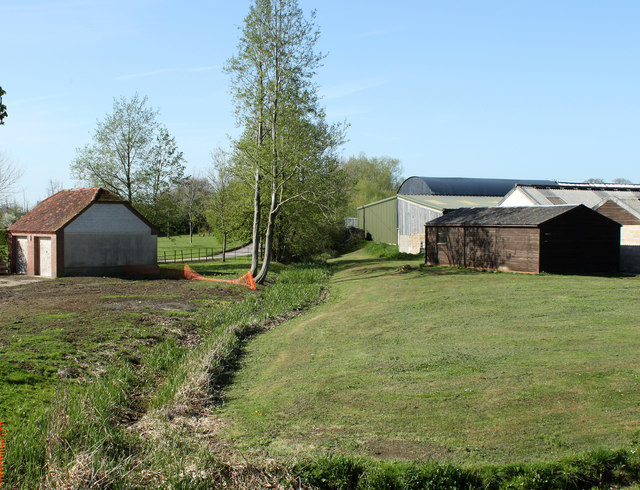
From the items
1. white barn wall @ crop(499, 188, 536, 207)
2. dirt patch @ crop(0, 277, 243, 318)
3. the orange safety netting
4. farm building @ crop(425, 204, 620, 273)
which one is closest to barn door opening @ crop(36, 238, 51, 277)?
dirt patch @ crop(0, 277, 243, 318)

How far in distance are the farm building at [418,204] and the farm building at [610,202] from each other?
205 inches

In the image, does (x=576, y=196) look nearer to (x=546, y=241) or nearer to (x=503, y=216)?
(x=503, y=216)

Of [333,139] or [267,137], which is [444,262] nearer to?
[333,139]

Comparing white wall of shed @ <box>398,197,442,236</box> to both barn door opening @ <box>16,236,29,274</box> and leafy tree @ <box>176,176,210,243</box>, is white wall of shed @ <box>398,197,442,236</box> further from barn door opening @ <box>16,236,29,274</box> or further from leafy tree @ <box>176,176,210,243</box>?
barn door opening @ <box>16,236,29,274</box>

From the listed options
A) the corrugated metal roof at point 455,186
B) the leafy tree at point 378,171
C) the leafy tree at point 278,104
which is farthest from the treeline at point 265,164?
the leafy tree at point 378,171

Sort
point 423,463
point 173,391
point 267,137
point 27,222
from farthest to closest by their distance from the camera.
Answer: point 27,222, point 267,137, point 173,391, point 423,463

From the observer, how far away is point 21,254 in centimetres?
3036

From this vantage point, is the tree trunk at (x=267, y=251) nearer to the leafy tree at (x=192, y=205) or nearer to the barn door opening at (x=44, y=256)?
the barn door opening at (x=44, y=256)

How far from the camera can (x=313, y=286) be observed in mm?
26219

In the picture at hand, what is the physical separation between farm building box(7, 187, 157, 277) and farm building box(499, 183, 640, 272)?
21.9 metres

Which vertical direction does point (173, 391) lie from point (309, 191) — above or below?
below

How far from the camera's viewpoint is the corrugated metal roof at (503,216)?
85.1 feet

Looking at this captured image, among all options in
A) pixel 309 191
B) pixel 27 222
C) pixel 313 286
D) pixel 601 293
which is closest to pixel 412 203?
pixel 309 191

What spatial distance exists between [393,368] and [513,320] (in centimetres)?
578
